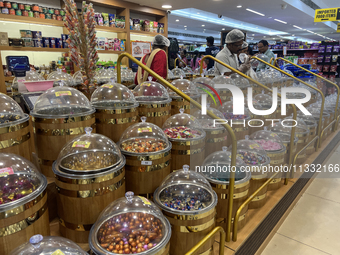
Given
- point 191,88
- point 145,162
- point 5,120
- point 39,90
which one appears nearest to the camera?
point 5,120

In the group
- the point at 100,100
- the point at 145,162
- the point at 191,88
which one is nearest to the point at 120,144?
the point at 145,162

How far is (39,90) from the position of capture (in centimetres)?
245

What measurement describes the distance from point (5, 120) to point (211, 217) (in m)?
1.40

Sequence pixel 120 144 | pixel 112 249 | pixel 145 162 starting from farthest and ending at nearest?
pixel 120 144
pixel 145 162
pixel 112 249

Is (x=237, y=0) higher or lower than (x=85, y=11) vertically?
higher

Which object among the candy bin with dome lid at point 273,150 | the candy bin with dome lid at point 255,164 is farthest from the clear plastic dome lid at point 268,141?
the candy bin with dome lid at point 255,164

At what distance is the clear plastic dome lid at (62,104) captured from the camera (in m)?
1.76

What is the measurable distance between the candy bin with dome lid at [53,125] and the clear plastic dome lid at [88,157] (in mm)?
123

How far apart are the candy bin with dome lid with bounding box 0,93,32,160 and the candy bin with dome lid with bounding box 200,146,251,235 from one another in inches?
50.3

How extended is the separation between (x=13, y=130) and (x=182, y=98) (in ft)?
5.95

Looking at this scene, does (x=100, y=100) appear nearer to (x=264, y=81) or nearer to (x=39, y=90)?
(x=39, y=90)

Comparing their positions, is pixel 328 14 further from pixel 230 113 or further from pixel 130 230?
pixel 130 230

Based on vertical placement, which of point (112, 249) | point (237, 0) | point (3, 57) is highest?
point (237, 0)

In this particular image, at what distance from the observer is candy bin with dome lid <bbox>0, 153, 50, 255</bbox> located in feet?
3.49
